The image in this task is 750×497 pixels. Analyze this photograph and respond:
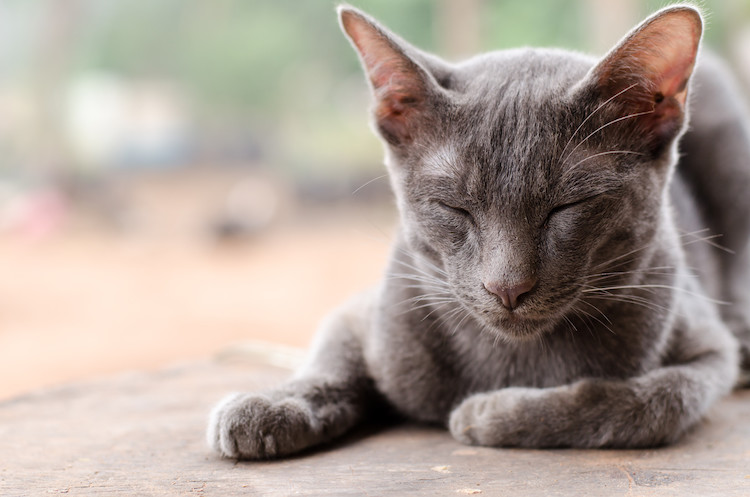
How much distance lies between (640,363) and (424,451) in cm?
48

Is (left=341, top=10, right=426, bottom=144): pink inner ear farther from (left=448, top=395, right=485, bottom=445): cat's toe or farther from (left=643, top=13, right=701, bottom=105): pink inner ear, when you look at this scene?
(left=448, top=395, right=485, bottom=445): cat's toe

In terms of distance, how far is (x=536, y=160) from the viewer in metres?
1.36

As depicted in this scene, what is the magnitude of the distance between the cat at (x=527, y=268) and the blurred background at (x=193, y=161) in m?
2.88

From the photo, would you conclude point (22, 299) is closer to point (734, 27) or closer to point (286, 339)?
point (286, 339)

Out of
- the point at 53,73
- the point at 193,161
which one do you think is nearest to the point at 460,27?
the point at 53,73

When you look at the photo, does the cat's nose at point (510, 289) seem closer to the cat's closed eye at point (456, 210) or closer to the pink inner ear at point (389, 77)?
the cat's closed eye at point (456, 210)

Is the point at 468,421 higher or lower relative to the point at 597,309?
lower

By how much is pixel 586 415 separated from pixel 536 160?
502 mm

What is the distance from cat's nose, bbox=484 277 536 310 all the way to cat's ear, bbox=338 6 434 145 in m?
0.39

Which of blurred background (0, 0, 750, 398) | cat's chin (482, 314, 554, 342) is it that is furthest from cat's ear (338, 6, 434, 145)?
blurred background (0, 0, 750, 398)

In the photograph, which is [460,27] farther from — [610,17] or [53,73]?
[53,73]

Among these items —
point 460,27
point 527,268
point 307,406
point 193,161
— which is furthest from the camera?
point 193,161

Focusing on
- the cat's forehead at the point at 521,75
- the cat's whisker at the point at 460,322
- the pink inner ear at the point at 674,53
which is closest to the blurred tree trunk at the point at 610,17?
the cat's forehead at the point at 521,75

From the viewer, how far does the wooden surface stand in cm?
129
